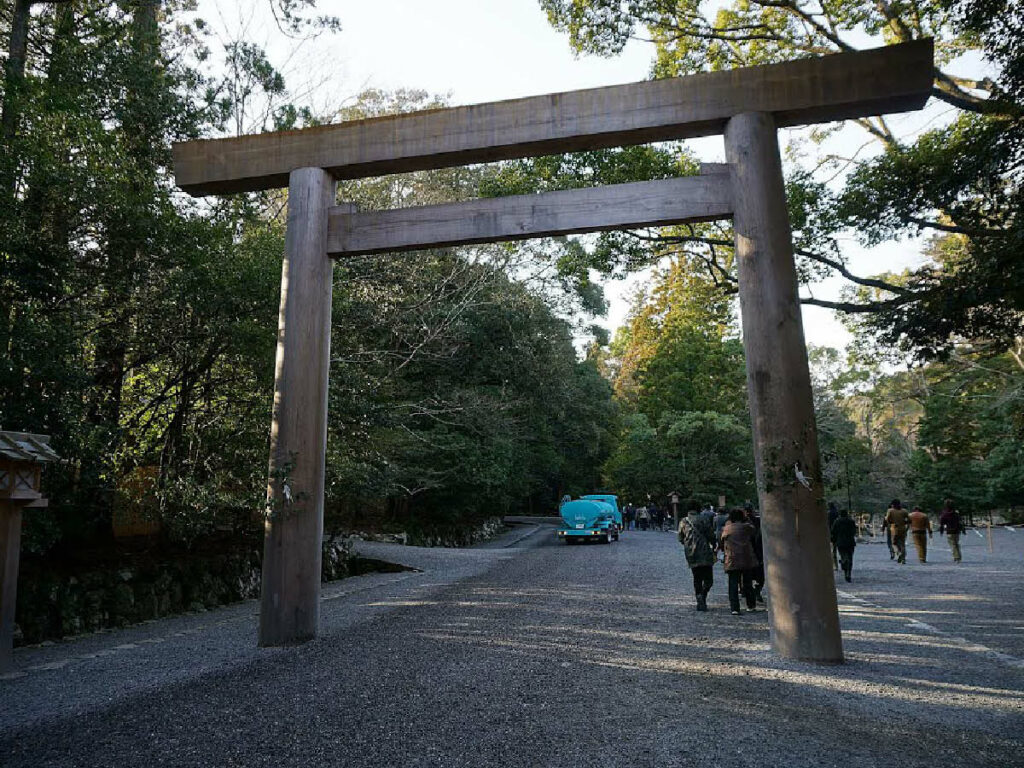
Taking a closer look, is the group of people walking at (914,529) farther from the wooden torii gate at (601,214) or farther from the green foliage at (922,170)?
the wooden torii gate at (601,214)

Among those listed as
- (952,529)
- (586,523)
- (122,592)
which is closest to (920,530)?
(952,529)

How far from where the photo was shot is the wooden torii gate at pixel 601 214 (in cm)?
531

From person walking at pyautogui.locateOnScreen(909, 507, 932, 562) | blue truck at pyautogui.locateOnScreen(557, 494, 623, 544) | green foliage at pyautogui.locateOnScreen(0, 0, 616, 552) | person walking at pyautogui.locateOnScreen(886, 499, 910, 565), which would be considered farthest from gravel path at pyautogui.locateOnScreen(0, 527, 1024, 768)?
blue truck at pyautogui.locateOnScreen(557, 494, 623, 544)

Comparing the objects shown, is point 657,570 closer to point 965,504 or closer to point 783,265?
point 783,265

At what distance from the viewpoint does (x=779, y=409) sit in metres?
5.41

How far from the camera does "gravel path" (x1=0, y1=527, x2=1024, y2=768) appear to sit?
3463 millimetres

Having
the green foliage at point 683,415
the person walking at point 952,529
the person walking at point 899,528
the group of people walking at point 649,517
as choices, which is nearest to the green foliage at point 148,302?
the person walking at point 899,528

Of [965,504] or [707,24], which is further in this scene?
[965,504]

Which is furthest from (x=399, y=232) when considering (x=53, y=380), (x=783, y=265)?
(x=53, y=380)

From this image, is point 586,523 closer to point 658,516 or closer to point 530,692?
point 658,516

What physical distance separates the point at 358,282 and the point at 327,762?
11794mm

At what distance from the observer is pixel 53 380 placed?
7.25m

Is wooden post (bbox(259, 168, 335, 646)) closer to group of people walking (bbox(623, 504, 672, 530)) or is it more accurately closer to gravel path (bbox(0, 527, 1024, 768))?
gravel path (bbox(0, 527, 1024, 768))

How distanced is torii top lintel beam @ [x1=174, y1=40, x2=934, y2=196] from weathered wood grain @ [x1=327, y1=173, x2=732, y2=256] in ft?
1.69
